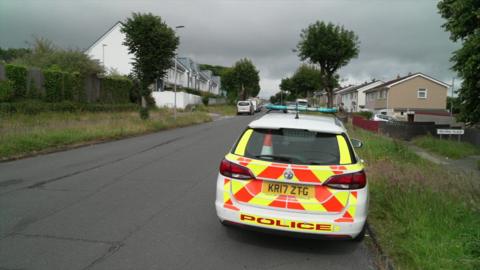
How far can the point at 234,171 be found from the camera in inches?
166

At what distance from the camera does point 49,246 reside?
424 cm

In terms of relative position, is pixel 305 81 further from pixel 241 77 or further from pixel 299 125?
pixel 299 125

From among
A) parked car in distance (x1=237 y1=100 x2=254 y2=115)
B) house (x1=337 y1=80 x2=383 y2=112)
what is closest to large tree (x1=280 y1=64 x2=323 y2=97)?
house (x1=337 y1=80 x2=383 y2=112)

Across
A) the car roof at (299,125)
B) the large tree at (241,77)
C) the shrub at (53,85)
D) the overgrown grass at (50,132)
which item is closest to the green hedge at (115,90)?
the shrub at (53,85)

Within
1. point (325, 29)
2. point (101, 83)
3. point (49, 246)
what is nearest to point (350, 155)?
point (49, 246)

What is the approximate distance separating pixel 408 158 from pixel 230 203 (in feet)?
29.1

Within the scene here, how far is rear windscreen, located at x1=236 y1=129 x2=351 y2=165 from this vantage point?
163 inches

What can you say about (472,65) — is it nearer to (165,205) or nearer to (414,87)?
(165,205)

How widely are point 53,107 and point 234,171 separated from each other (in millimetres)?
21925

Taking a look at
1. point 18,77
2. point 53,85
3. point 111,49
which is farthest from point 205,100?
point 18,77

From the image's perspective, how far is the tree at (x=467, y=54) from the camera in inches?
431

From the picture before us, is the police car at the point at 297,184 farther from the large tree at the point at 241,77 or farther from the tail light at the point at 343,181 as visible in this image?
the large tree at the point at 241,77

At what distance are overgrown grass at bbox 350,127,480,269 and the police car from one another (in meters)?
0.66

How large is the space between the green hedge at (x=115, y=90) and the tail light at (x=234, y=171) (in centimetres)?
2733
